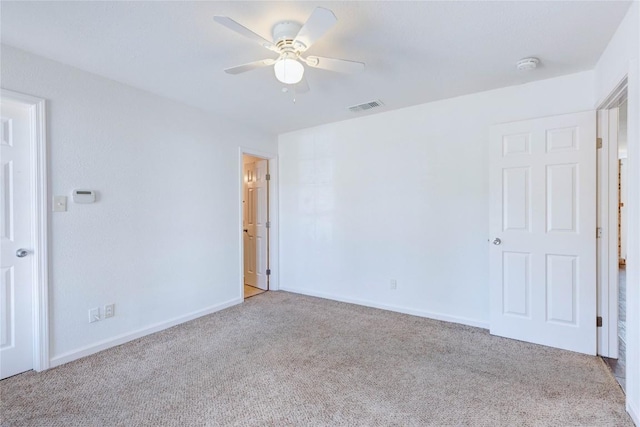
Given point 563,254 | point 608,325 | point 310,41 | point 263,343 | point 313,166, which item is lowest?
point 263,343

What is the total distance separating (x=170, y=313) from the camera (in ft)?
11.0

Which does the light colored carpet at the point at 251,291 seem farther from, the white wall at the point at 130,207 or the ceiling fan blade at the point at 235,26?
the ceiling fan blade at the point at 235,26

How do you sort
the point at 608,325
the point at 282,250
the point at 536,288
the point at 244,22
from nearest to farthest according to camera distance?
1. the point at 244,22
2. the point at 608,325
3. the point at 536,288
4. the point at 282,250

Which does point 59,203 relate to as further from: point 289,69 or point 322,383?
point 322,383

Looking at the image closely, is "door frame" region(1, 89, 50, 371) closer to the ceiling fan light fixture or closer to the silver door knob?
the silver door knob

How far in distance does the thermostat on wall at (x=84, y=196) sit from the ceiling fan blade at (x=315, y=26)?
2.17 m

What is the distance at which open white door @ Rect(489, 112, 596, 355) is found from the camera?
8.75 ft

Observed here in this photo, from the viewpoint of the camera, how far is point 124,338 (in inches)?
116

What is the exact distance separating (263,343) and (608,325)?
2.97 metres

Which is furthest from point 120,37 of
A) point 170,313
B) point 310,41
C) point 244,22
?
point 170,313

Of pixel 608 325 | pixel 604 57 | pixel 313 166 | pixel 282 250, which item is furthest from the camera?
pixel 282 250

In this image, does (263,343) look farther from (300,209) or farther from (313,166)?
(313,166)

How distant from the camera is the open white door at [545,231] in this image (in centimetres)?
267

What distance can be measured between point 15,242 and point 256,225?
9.70 feet
